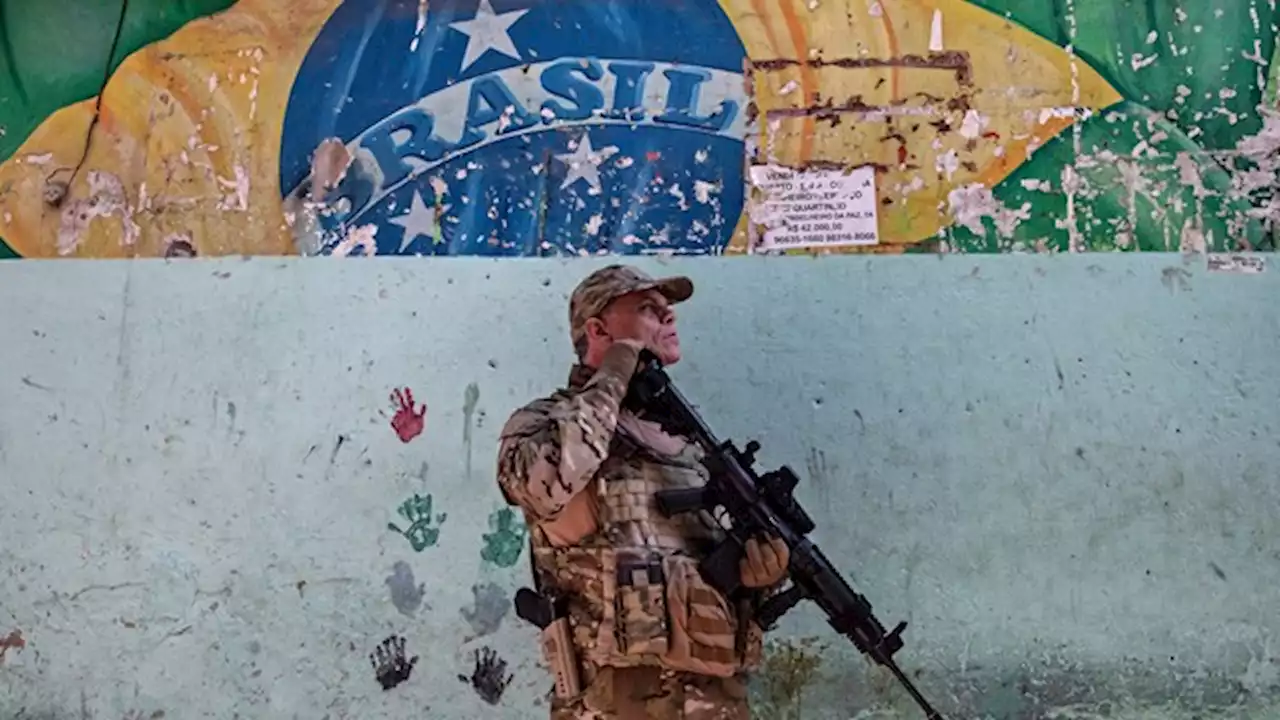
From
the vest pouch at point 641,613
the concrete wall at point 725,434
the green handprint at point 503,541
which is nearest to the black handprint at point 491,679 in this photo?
the concrete wall at point 725,434

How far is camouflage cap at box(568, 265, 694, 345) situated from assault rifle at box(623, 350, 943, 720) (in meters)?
0.16

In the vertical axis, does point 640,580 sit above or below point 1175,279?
below

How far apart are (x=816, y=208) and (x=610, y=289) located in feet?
4.26

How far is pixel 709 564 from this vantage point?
Answer: 2.86m

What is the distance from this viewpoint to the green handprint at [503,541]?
400cm

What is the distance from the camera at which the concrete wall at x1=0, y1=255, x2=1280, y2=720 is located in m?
3.92

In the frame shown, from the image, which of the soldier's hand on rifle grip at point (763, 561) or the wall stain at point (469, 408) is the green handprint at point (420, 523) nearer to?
the wall stain at point (469, 408)

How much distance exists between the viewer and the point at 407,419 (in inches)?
161

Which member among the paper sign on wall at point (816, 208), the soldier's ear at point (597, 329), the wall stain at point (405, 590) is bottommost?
the wall stain at point (405, 590)

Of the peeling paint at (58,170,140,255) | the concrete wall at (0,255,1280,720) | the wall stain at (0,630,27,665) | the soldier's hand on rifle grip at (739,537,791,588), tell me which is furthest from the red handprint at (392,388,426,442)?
the soldier's hand on rifle grip at (739,537,791,588)

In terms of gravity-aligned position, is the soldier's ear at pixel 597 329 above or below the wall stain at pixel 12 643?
above

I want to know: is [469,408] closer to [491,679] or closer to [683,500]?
[491,679]

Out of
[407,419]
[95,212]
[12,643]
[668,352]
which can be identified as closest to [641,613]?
[668,352]

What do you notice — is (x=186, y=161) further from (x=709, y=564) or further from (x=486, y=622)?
(x=709, y=564)
